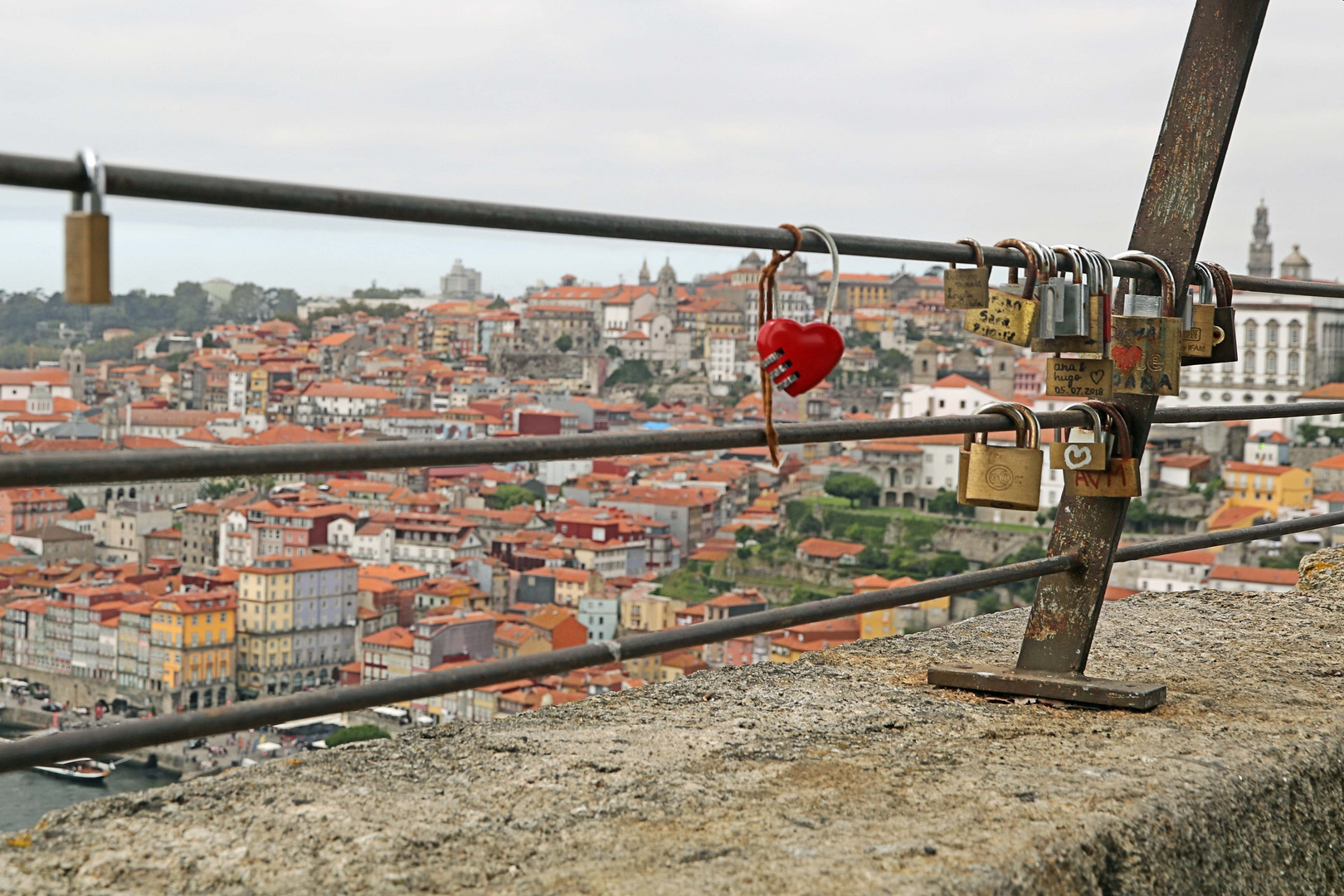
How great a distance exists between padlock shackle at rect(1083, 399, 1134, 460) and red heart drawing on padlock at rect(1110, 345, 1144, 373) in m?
0.03

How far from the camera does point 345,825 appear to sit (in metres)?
0.62

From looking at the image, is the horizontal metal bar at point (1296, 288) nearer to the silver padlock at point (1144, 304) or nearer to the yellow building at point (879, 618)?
the silver padlock at point (1144, 304)

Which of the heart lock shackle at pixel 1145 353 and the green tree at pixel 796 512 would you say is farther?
the green tree at pixel 796 512

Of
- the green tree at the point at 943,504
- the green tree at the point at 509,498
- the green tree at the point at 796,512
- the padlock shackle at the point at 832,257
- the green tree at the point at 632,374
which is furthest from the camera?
the green tree at the point at 632,374

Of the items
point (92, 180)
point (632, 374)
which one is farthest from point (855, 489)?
point (92, 180)

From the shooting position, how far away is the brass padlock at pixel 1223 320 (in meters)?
0.93

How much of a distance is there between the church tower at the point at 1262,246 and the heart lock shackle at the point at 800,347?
37.9m

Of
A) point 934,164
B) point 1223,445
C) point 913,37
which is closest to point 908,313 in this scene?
point 934,164

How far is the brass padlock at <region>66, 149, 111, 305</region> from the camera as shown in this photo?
16.6 inches

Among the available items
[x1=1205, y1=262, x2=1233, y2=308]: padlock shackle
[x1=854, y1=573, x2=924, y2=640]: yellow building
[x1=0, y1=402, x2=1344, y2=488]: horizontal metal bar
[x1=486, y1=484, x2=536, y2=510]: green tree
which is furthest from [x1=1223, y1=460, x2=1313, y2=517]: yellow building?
[x1=0, y1=402, x2=1344, y2=488]: horizontal metal bar

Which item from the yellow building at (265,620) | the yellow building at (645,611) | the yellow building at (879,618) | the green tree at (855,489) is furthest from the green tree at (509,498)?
the yellow building at (879,618)

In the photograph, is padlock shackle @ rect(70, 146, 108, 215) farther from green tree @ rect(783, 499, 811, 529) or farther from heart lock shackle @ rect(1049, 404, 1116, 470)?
green tree @ rect(783, 499, 811, 529)

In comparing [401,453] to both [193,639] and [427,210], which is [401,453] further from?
[193,639]

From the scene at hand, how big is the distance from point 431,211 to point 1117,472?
0.52 meters
